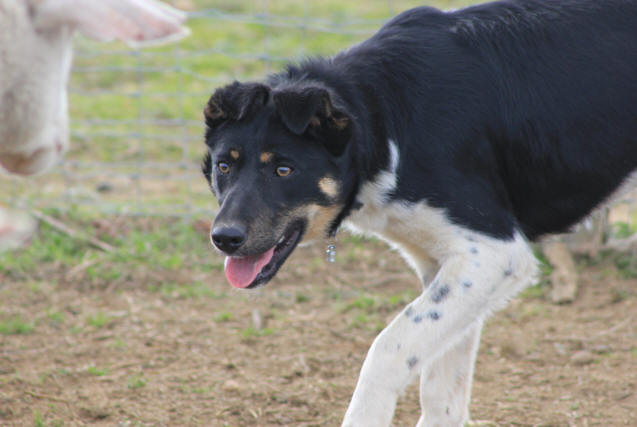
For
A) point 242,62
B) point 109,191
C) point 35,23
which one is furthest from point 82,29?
point 242,62

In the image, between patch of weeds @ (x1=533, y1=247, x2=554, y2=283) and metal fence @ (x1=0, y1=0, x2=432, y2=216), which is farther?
metal fence @ (x1=0, y1=0, x2=432, y2=216)

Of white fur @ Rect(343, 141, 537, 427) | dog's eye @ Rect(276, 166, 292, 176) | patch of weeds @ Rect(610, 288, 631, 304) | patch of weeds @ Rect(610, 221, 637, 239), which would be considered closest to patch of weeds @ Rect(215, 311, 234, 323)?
white fur @ Rect(343, 141, 537, 427)

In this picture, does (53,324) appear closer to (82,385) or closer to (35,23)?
(82,385)

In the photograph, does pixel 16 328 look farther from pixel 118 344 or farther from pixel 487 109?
pixel 487 109

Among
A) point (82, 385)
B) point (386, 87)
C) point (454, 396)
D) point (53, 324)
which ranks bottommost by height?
point (53, 324)

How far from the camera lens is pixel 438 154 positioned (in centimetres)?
330

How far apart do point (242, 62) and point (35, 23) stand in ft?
17.0

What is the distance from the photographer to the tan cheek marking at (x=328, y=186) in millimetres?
3236

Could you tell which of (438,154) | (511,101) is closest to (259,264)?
(438,154)

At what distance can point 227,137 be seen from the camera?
3.26m

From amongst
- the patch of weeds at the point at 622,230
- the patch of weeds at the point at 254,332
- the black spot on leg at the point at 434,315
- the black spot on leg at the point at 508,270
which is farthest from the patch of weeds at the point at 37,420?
the patch of weeds at the point at 622,230

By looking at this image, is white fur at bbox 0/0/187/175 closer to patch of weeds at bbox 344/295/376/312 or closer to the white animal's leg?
patch of weeds at bbox 344/295/376/312

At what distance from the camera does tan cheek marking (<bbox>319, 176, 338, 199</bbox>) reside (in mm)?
3236

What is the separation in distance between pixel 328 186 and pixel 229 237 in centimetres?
44
